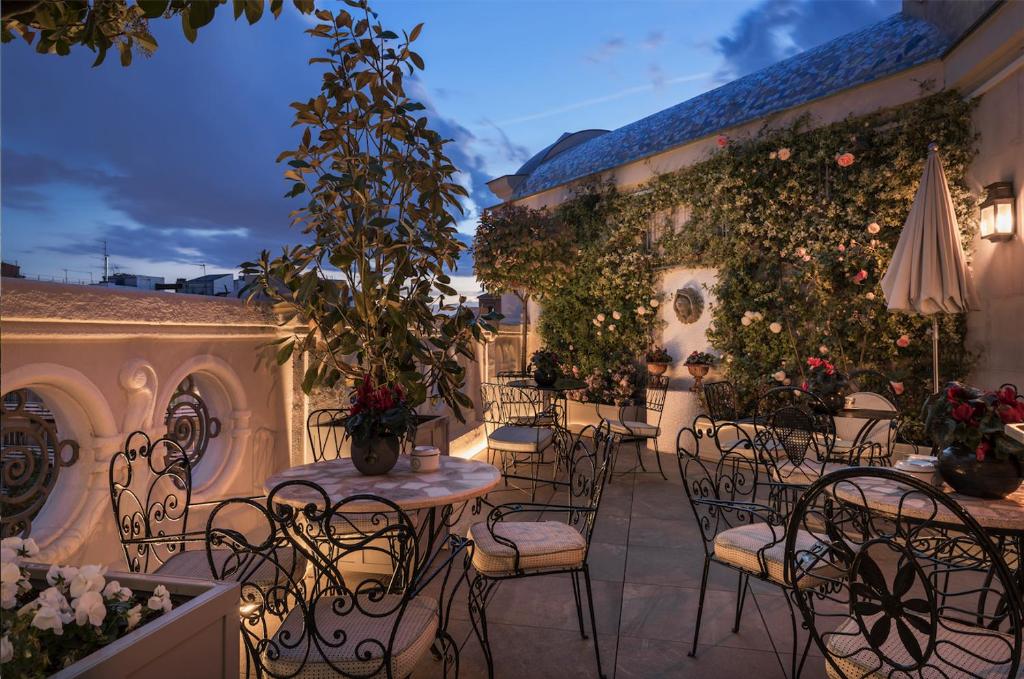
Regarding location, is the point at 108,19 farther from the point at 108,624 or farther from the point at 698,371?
the point at 698,371

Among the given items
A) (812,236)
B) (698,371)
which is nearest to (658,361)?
(698,371)

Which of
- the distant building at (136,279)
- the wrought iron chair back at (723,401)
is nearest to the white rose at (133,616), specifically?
the distant building at (136,279)

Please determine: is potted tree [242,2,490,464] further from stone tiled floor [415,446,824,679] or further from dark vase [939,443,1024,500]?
dark vase [939,443,1024,500]

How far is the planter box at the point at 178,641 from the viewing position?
2.94 ft

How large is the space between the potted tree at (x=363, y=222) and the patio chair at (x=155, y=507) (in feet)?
2.43

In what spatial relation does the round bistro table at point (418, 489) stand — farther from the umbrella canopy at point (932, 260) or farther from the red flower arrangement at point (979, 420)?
the umbrella canopy at point (932, 260)

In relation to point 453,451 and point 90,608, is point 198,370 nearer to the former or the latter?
point 90,608

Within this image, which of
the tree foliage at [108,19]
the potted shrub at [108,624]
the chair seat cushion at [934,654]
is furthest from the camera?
the chair seat cushion at [934,654]

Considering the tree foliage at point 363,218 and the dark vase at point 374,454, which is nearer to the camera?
the dark vase at point 374,454

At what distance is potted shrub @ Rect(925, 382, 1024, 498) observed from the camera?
1.93m

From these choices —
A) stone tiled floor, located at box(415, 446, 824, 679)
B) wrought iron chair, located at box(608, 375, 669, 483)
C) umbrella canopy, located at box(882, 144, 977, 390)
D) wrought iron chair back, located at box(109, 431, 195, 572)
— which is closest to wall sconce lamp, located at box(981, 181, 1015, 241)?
umbrella canopy, located at box(882, 144, 977, 390)

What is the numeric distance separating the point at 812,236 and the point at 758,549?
477cm

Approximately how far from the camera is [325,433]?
11.1 ft

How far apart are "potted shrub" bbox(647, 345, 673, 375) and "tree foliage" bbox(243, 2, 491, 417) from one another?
15.0 feet
